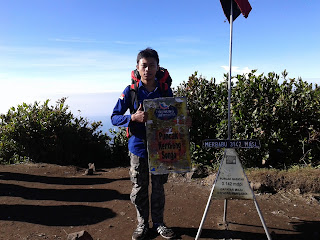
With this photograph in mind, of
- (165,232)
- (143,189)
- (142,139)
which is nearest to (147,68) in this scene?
(142,139)

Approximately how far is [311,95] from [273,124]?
118cm

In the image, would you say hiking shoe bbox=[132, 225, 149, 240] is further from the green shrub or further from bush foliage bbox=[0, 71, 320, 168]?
the green shrub

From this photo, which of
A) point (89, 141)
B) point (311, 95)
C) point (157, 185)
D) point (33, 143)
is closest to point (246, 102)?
point (311, 95)

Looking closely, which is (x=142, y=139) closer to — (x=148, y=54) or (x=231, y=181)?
(x=148, y=54)

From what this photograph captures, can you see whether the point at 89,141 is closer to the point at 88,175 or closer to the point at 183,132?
the point at 88,175

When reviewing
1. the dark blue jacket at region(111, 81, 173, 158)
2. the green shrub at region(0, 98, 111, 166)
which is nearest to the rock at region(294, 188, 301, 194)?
the dark blue jacket at region(111, 81, 173, 158)

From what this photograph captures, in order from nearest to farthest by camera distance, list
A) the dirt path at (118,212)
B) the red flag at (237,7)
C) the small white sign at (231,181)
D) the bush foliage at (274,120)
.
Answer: the small white sign at (231,181) < the red flag at (237,7) < the dirt path at (118,212) < the bush foliage at (274,120)

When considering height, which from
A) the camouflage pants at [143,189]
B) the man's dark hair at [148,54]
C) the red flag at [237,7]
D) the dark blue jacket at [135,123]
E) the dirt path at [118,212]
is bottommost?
the dirt path at [118,212]

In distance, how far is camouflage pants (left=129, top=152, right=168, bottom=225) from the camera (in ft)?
11.5

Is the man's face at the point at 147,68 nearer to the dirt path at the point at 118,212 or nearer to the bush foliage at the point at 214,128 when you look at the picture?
the dirt path at the point at 118,212

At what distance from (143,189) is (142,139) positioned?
629 mm

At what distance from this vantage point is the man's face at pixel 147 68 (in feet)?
11.1

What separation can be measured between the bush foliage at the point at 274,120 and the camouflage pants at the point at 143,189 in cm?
301

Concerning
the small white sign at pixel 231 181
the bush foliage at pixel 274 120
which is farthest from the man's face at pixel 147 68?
the bush foliage at pixel 274 120
